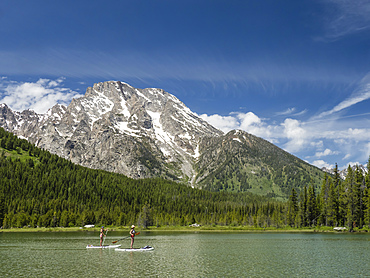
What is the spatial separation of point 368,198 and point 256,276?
113327 mm

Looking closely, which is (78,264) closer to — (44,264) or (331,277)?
(44,264)

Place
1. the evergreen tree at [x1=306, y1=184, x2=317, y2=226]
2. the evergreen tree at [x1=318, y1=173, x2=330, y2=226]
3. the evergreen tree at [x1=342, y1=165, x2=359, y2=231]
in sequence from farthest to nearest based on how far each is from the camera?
the evergreen tree at [x1=306, y1=184, x2=317, y2=226]
the evergreen tree at [x1=318, y1=173, x2=330, y2=226]
the evergreen tree at [x1=342, y1=165, x2=359, y2=231]

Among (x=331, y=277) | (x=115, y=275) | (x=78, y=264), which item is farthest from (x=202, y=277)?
(x=78, y=264)

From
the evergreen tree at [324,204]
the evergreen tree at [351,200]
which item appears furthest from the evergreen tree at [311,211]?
the evergreen tree at [351,200]

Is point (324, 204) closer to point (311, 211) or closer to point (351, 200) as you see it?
point (311, 211)

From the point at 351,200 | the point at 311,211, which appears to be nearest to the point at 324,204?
the point at 311,211

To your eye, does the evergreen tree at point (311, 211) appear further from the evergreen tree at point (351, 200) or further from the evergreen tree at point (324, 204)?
the evergreen tree at point (351, 200)

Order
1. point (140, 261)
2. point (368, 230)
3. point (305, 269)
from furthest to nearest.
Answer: point (368, 230) → point (140, 261) → point (305, 269)

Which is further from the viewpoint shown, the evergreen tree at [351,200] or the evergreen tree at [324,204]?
the evergreen tree at [324,204]

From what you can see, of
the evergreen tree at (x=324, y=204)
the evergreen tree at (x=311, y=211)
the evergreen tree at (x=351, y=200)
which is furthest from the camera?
the evergreen tree at (x=311, y=211)

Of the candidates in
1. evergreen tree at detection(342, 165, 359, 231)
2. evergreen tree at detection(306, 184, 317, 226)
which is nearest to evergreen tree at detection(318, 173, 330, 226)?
evergreen tree at detection(306, 184, 317, 226)

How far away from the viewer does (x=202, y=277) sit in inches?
1577

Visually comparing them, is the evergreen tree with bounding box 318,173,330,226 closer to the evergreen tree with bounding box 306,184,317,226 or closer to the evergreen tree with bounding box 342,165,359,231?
the evergreen tree with bounding box 306,184,317,226

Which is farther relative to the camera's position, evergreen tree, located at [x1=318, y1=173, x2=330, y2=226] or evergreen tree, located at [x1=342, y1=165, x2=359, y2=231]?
evergreen tree, located at [x1=318, y1=173, x2=330, y2=226]
